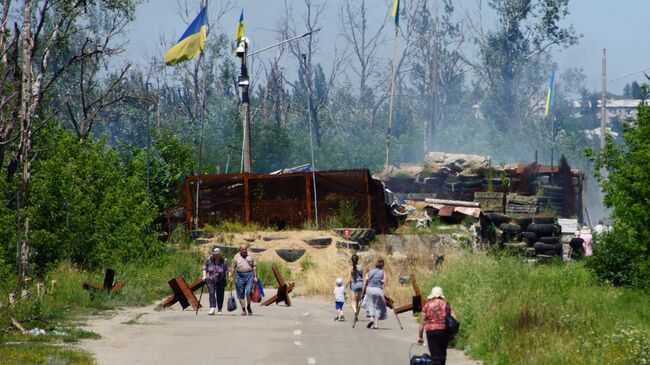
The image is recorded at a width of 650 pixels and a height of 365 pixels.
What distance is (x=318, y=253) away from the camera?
39875 millimetres

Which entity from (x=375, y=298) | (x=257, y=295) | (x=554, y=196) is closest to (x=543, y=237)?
(x=554, y=196)

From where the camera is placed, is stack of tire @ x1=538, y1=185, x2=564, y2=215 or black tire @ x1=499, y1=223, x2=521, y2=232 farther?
stack of tire @ x1=538, y1=185, x2=564, y2=215

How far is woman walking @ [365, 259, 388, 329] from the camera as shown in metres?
25.5

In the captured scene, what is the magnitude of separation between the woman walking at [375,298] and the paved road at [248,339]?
28cm

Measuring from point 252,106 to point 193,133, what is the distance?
17.6 metres

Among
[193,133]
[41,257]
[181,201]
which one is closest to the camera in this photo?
[41,257]

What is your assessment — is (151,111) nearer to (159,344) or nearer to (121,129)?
(121,129)

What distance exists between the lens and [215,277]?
92.1 ft

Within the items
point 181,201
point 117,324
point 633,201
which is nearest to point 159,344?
point 117,324

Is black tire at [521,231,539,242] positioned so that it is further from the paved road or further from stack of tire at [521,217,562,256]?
the paved road

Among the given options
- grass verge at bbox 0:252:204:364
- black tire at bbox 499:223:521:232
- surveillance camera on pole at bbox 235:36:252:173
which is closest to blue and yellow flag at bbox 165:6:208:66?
surveillance camera on pole at bbox 235:36:252:173

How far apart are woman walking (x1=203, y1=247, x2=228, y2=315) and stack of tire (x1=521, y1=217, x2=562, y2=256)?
19.9 meters

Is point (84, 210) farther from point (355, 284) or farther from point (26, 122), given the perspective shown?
point (355, 284)

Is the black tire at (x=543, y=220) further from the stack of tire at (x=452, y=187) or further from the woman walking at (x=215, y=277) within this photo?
the woman walking at (x=215, y=277)
